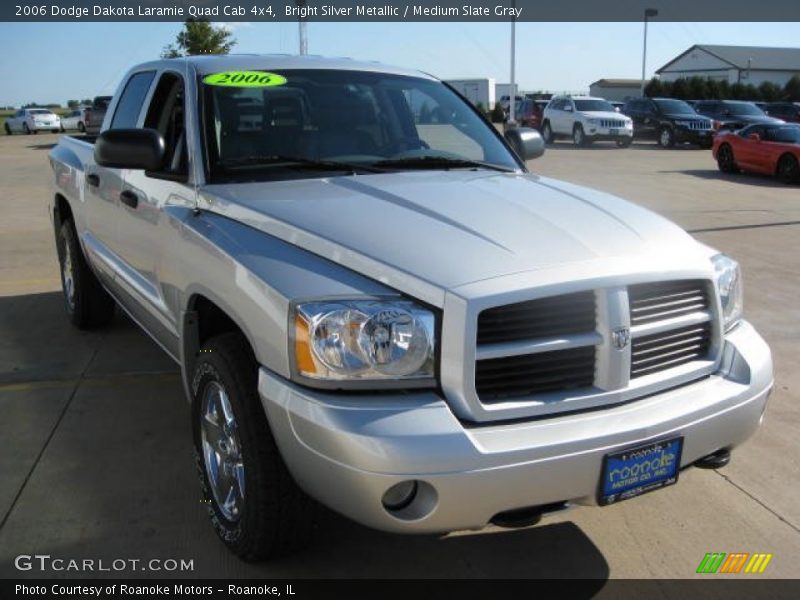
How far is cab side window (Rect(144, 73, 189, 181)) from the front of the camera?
144 inches

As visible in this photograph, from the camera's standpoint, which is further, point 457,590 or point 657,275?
point 457,590

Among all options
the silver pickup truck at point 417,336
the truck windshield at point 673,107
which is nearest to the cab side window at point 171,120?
the silver pickup truck at point 417,336

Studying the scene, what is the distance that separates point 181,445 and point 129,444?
0.26 m

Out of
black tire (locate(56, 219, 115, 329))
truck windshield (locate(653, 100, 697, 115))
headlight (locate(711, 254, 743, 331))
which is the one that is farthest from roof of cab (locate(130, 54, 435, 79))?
truck windshield (locate(653, 100, 697, 115))

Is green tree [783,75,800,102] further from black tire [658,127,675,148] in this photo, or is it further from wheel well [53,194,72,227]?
wheel well [53,194,72,227]

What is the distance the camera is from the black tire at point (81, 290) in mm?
5680

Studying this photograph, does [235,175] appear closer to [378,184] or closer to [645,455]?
[378,184]

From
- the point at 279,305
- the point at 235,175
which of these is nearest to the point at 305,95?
the point at 235,175

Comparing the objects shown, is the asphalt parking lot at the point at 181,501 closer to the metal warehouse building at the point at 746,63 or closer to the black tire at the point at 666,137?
the black tire at the point at 666,137

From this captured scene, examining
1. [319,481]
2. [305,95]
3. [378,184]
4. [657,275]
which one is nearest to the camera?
[319,481]

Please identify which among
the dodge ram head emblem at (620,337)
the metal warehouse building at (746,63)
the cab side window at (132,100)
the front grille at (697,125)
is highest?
the metal warehouse building at (746,63)

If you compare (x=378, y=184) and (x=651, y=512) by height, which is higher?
(x=378, y=184)

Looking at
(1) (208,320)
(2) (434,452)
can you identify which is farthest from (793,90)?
(2) (434,452)

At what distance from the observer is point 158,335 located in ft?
13.4
